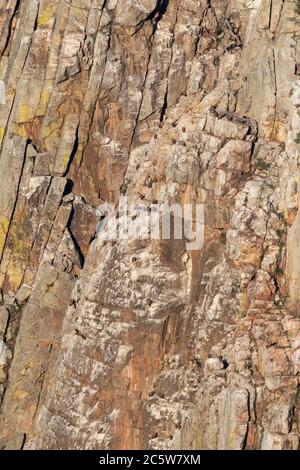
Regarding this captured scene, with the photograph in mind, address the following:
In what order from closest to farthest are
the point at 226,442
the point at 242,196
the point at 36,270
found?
the point at 226,442
the point at 242,196
the point at 36,270

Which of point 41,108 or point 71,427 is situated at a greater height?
point 41,108

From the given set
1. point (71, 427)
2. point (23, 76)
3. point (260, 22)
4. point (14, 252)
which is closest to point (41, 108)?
point (23, 76)

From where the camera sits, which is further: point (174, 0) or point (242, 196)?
point (174, 0)

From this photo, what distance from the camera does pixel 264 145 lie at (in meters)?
93.1

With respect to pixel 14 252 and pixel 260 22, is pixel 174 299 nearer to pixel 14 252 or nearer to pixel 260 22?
pixel 14 252

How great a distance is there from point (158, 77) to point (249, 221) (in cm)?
1653

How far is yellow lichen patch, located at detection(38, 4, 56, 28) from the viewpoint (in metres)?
102

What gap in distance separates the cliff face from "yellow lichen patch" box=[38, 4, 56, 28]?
234mm

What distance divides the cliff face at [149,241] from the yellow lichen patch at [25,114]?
0.16 metres

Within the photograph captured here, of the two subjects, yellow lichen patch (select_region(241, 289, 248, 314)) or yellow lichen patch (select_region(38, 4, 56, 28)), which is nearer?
yellow lichen patch (select_region(241, 289, 248, 314))
